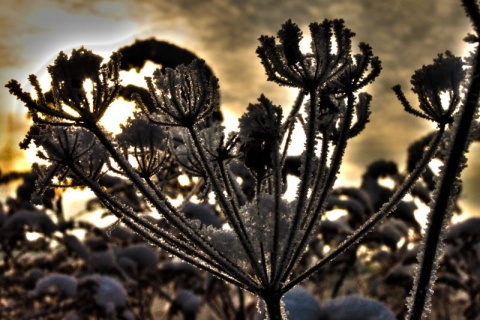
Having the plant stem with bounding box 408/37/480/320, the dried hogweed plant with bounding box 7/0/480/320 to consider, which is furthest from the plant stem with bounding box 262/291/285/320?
the plant stem with bounding box 408/37/480/320

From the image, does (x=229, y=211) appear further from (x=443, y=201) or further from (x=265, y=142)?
(x=443, y=201)

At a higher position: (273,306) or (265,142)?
(265,142)

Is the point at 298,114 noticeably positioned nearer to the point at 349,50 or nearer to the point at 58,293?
the point at 349,50

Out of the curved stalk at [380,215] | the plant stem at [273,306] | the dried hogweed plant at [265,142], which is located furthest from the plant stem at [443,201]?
the plant stem at [273,306]

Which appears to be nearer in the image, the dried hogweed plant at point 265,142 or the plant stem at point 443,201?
the plant stem at point 443,201

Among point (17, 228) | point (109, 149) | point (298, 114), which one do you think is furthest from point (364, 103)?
point (17, 228)

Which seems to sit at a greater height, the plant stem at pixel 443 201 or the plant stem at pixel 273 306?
the plant stem at pixel 443 201

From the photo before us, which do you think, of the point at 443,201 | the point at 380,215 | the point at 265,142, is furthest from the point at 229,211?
the point at 443,201

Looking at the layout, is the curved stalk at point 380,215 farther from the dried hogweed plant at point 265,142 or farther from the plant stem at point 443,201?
the plant stem at point 443,201
